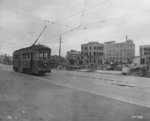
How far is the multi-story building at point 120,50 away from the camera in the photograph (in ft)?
362

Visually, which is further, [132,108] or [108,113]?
[132,108]

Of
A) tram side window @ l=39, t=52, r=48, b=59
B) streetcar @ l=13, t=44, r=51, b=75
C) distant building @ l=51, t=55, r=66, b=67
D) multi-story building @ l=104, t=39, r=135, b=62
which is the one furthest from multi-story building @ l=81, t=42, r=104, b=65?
tram side window @ l=39, t=52, r=48, b=59

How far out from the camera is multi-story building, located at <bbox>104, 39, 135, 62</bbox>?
110 metres

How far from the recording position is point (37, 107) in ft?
20.0

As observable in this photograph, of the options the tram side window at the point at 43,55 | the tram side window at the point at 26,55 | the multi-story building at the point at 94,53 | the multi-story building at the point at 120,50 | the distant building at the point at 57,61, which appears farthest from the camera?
the multi-story building at the point at 120,50

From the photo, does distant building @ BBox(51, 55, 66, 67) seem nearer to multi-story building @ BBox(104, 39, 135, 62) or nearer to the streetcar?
the streetcar

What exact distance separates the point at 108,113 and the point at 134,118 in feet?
2.69

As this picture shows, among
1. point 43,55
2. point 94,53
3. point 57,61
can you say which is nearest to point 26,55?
point 43,55

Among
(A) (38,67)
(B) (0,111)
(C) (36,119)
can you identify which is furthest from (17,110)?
(A) (38,67)

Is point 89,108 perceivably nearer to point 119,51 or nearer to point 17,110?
point 17,110

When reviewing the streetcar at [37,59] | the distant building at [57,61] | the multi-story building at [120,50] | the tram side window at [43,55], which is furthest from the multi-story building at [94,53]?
the tram side window at [43,55]

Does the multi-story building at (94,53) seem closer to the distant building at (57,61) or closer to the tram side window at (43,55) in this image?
the distant building at (57,61)

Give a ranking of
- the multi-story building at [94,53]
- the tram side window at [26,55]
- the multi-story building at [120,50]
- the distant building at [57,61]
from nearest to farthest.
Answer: the tram side window at [26,55] → the distant building at [57,61] → the multi-story building at [94,53] → the multi-story building at [120,50]

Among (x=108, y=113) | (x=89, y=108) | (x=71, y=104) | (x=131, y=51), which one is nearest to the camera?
(x=108, y=113)
